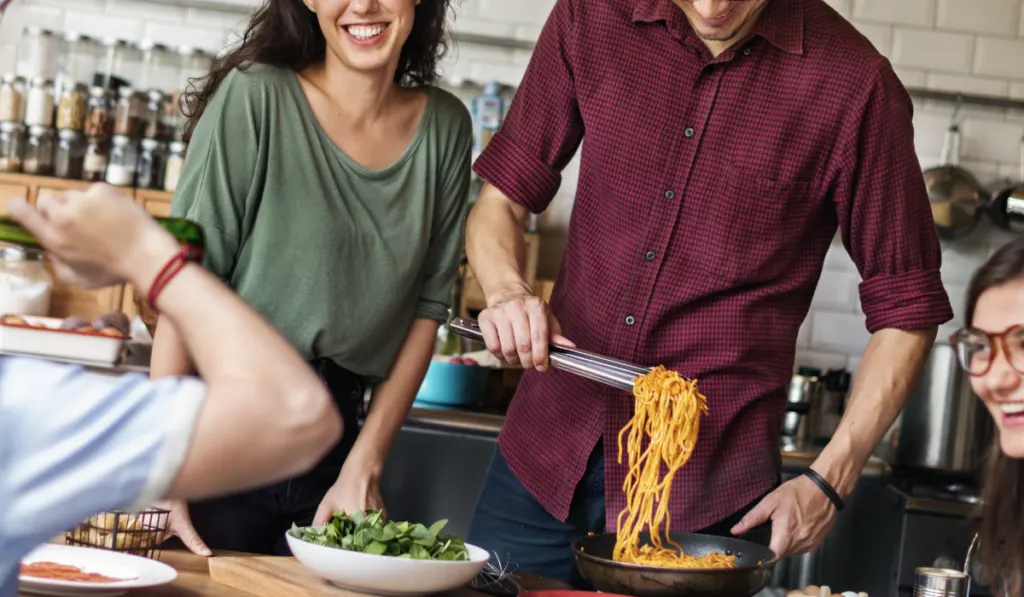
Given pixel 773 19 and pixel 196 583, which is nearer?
pixel 196 583

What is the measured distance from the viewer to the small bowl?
4.10 m

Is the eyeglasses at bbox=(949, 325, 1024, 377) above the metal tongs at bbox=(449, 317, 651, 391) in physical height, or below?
above

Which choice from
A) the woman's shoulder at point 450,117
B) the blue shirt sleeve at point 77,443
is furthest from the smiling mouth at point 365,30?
the blue shirt sleeve at point 77,443

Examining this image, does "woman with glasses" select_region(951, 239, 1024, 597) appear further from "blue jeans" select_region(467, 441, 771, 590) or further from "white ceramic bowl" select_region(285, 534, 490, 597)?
"white ceramic bowl" select_region(285, 534, 490, 597)

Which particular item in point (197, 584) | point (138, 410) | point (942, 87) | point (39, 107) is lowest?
point (197, 584)

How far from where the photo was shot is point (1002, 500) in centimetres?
210

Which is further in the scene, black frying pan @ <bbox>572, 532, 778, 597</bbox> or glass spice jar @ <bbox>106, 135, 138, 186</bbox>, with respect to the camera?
glass spice jar @ <bbox>106, 135, 138, 186</bbox>

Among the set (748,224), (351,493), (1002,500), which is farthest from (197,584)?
(1002,500)

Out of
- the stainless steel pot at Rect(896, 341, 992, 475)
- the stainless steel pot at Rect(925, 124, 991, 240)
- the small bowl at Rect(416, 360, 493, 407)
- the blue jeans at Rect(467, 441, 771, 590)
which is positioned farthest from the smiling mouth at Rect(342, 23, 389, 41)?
the stainless steel pot at Rect(925, 124, 991, 240)

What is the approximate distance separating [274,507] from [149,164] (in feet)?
9.48

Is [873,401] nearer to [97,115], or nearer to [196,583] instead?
[196,583]

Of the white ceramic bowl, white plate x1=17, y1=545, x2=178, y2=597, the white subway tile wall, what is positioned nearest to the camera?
white plate x1=17, y1=545, x2=178, y2=597

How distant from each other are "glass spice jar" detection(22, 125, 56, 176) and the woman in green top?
2.57 metres

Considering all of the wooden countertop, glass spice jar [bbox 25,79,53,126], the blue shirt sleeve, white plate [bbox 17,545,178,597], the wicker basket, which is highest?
glass spice jar [bbox 25,79,53,126]
